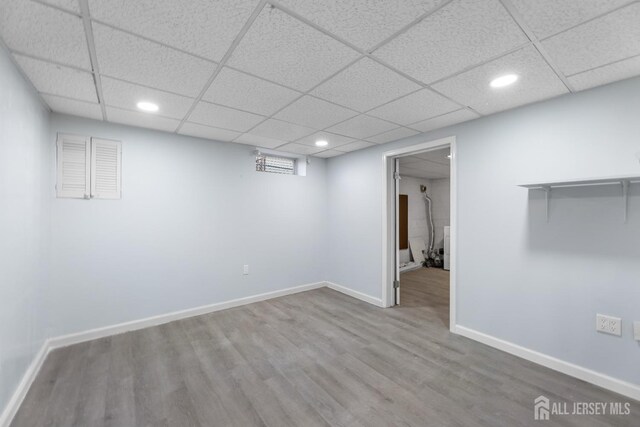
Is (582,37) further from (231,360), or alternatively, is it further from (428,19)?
(231,360)

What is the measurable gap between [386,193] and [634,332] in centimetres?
253

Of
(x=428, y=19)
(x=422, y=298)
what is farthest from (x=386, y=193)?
(x=428, y=19)

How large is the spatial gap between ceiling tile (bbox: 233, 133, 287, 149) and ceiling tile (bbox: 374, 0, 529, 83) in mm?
2157

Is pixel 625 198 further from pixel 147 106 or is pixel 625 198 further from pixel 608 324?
pixel 147 106

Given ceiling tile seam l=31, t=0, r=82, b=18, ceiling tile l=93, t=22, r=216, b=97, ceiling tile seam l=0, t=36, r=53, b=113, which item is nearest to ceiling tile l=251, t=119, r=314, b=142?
ceiling tile l=93, t=22, r=216, b=97

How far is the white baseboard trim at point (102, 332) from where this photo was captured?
1.79 m

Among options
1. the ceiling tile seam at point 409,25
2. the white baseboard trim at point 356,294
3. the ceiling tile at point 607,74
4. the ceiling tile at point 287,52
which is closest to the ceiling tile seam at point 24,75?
the ceiling tile at point 287,52

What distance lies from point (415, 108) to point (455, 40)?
3.24 feet

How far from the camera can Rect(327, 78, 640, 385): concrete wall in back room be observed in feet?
6.45

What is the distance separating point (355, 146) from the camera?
3941 millimetres

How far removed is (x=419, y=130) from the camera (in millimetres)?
3170

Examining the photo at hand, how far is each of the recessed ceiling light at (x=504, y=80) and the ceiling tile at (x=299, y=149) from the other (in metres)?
2.45

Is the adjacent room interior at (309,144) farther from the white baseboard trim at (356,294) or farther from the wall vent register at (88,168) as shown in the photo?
the white baseboard trim at (356,294)

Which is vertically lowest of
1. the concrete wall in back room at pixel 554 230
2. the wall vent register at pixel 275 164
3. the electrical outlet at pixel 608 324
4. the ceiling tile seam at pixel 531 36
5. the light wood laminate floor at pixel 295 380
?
the light wood laminate floor at pixel 295 380
